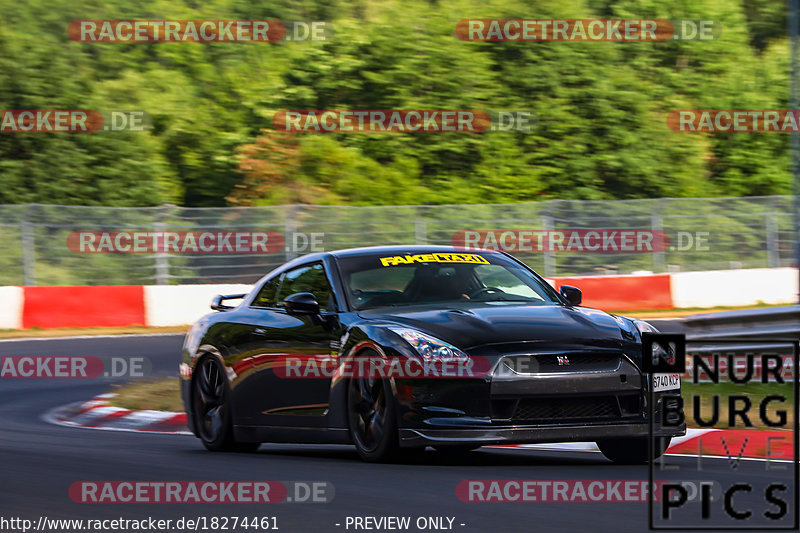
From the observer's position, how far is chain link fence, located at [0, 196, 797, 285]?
76.0 feet

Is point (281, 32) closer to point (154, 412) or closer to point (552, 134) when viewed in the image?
point (552, 134)

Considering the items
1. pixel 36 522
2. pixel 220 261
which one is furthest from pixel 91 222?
pixel 36 522

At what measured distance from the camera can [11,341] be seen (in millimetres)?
20125

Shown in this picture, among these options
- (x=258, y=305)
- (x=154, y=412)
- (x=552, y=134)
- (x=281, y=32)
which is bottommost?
(x=154, y=412)

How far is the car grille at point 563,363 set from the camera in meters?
7.49

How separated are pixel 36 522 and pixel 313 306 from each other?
269 centimetres

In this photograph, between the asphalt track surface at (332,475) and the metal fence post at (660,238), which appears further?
the metal fence post at (660,238)

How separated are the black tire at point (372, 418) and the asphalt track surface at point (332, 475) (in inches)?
4.1

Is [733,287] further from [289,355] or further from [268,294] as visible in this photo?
[289,355]

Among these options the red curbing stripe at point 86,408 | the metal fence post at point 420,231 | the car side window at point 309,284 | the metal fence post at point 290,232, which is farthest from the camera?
the metal fence post at point 420,231

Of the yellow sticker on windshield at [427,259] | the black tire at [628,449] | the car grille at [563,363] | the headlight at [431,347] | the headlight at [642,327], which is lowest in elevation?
the black tire at [628,449]

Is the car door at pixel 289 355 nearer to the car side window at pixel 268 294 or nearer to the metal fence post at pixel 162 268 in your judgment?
the car side window at pixel 268 294

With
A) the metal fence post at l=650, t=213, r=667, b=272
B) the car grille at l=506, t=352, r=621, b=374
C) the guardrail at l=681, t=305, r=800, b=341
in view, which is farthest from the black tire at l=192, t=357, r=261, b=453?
the metal fence post at l=650, t=213, r=667, b=272

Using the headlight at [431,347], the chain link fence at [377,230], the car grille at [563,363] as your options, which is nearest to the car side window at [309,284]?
the headlight at [431,347]
